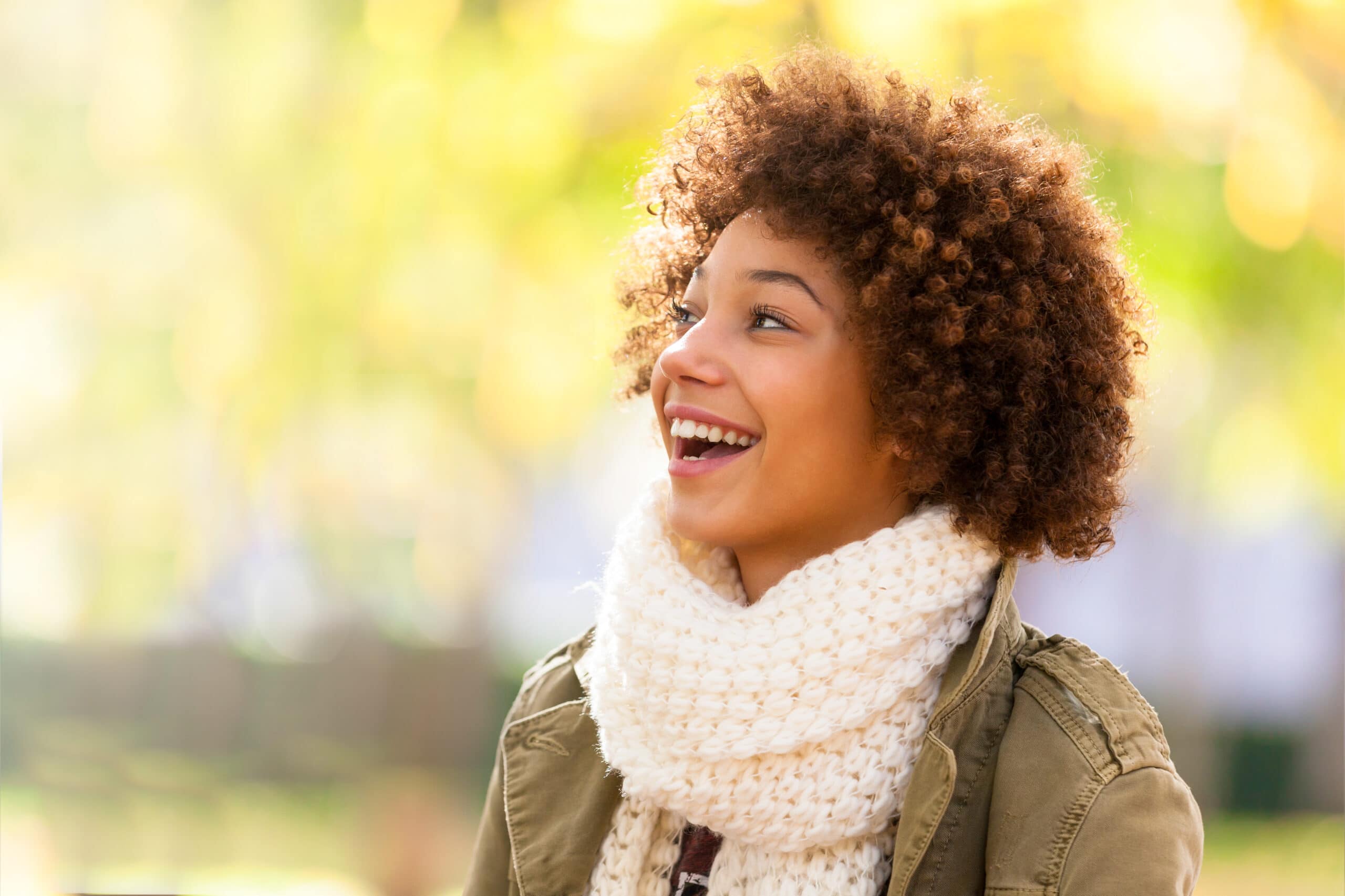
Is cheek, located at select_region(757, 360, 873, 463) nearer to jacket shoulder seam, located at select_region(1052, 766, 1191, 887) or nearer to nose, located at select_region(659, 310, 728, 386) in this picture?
nose, located at select_region(659, 310, 728, 386)

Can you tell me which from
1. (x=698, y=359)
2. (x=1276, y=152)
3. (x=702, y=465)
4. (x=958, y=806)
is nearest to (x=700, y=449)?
(x=702, y=465)

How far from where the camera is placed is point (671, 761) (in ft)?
6.50

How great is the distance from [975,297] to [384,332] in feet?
Result: 14.8

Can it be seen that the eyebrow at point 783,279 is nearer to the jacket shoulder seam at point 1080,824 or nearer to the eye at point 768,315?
the eye at point 768,315

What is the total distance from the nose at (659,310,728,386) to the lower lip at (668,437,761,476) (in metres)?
0.13

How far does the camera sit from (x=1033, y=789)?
1.79 metres

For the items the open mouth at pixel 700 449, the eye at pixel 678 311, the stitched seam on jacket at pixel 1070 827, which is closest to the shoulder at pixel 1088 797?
the stitched seam on jacket at pixel 1070 827

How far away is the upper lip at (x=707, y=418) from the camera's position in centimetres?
200

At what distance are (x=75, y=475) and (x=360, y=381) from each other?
1690 millimetres

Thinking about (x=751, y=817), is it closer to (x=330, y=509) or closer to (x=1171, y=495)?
(x=330, y=509)

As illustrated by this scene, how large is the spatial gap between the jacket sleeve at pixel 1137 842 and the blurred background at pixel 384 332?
4115mm

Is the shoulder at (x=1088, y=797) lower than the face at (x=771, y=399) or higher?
lower

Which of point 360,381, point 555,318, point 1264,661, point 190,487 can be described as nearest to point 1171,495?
point 1264,661

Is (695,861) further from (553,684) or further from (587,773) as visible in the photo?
(553,684)
